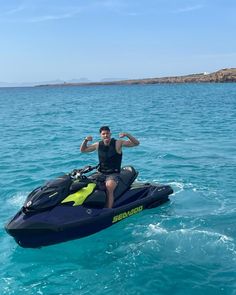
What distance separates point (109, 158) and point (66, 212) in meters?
1.66

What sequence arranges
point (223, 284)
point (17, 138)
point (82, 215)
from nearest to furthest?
1. point (223, 284)
2. point (82, 215)
3. point (17, 138)

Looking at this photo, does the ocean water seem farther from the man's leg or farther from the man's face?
the man's face

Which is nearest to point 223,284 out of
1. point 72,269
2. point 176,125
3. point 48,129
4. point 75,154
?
point 72,269

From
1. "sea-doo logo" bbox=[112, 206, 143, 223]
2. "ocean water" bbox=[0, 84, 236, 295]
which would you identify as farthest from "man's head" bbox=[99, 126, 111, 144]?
"ocean water" bbox=[0, 84, 236, 295]

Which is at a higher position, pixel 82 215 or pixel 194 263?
pixel 82 215

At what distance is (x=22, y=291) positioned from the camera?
5816 millimetres

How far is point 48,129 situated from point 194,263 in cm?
1803

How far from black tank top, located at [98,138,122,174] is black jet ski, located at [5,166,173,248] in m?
0.32

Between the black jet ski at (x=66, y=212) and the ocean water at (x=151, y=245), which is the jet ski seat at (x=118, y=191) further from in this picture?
the ocean water at (x=151, y=245)

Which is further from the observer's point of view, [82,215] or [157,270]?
[82,215]

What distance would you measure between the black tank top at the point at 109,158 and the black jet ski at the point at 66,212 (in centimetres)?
32

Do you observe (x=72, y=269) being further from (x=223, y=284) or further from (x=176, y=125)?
(x=176, y=125)

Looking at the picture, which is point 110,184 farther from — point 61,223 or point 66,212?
point 61,223

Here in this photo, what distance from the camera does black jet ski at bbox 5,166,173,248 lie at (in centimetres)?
659
